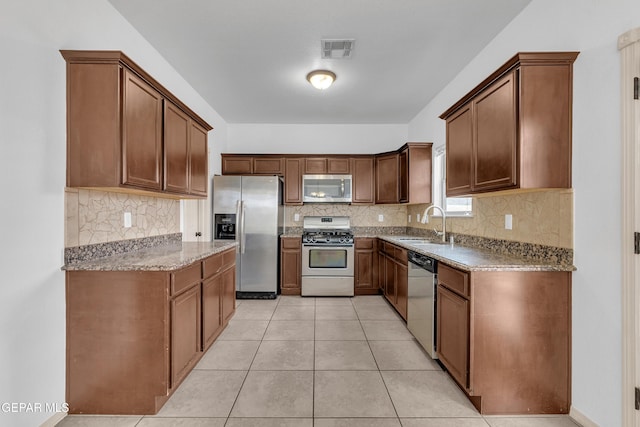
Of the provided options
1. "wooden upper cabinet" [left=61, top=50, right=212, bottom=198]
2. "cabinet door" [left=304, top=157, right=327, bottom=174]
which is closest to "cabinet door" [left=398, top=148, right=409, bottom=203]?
"cabinet door" [left=304, top=157, right=327, bottom=174]

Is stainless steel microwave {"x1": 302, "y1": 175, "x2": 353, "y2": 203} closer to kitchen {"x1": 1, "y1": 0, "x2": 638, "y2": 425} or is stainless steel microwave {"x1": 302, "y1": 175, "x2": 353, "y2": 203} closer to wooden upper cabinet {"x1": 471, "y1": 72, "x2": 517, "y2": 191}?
wooden upper cabinet {"x1": 471, "y1": 72, "x2": 517, "y2": 191}

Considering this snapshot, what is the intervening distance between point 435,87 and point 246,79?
236 cm

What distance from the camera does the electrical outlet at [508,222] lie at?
2471 millimetres

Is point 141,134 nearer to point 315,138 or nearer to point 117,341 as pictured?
point 117,341

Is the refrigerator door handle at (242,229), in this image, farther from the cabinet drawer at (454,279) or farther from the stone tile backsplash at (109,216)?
the cabinet drawer at (454,279)

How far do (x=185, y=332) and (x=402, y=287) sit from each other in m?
2.34

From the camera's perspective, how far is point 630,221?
5.09 ft

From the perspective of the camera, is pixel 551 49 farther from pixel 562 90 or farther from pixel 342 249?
pixel 342 249

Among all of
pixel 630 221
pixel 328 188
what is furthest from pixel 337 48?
pixel 630 221

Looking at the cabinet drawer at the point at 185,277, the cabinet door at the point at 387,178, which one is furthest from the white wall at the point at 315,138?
the cabinet drawer at the point at 185,277

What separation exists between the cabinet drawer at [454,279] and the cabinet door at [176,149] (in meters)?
2.36

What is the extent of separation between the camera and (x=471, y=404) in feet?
6.65

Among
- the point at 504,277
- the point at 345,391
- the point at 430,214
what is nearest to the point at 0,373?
the point at 345,391

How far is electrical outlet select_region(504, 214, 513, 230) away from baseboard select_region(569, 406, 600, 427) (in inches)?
50.3
